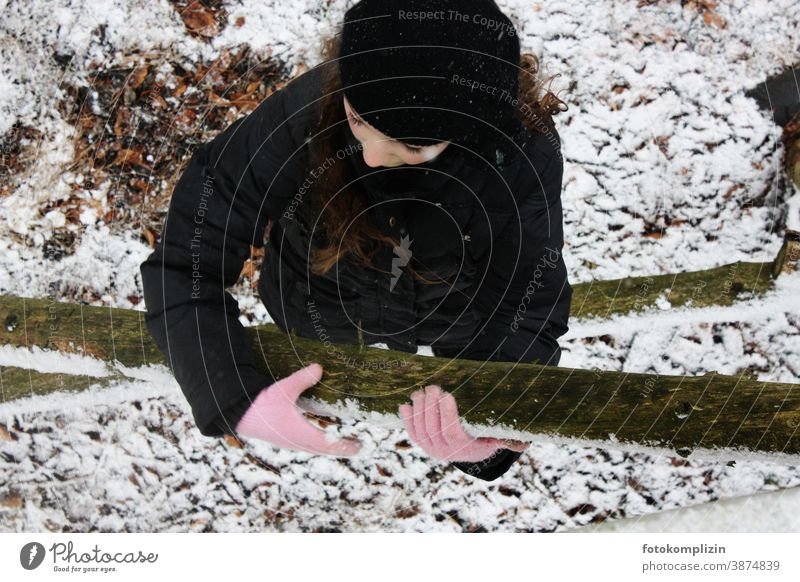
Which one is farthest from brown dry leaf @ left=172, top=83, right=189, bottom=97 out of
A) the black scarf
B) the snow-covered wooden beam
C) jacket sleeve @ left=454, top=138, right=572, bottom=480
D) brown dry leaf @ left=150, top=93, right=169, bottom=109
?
the snow-covered wooden beam

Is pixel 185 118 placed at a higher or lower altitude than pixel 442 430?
higher

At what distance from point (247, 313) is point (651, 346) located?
0.79m

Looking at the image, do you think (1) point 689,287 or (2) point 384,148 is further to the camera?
(1) point 689,287

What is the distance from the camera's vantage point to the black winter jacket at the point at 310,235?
64 cm

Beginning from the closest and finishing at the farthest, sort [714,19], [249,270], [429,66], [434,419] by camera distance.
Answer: [429,66] < [434,419] < [714,19] < [249,270]


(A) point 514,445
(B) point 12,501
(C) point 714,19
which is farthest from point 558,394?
(B) point 12,501

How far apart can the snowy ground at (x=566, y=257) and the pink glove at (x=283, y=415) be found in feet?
0.60

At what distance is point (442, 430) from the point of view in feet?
2.40

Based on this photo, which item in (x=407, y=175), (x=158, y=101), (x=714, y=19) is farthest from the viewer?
(x=158, y=101)

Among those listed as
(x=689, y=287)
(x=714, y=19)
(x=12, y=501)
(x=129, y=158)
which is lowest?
(x=12, y=501)

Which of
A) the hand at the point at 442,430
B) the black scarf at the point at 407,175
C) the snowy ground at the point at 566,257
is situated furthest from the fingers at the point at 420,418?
the snowy ground at the point at 566,257

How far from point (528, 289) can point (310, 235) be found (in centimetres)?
29

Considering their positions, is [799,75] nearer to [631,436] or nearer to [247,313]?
[631,436]

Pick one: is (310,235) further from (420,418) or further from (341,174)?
(420,418)
